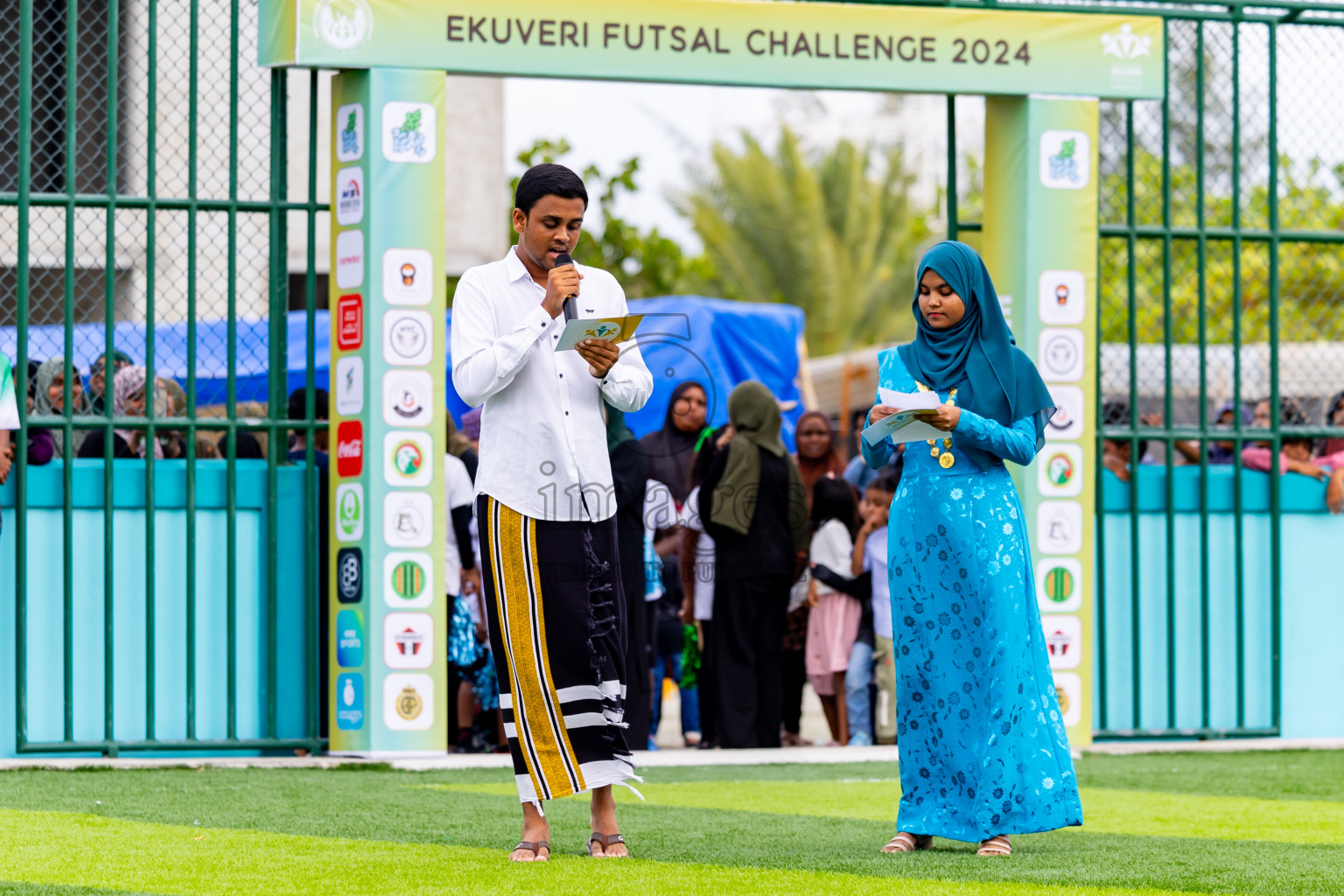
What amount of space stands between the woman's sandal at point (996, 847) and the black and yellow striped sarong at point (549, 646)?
1.04 m

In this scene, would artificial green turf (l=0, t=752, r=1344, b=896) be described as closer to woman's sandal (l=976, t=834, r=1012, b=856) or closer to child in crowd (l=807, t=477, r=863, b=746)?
woman's sandal (l=976, t=834, r=1012, b=856)

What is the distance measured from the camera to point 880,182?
27812 mm

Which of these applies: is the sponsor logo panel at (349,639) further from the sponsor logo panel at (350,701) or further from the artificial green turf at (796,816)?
the artificial green turf at (796,816)

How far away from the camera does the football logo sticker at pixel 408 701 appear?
8.46 meters

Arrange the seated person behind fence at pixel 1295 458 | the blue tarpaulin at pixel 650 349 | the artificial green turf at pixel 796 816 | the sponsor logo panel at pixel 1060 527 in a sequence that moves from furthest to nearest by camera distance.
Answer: the seated person behind fence at pixel 1295 458
the sponsor logo panel at pixel 1060 527
the blue tarpaulin at pixel 650 349
the artificial green turf at pixel 796 816

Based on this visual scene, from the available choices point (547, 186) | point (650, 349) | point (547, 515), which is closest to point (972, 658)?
point (547, 515)

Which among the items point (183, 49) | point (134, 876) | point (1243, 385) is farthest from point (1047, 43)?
point (134, 876)

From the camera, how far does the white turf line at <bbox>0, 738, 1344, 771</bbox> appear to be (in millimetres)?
8141

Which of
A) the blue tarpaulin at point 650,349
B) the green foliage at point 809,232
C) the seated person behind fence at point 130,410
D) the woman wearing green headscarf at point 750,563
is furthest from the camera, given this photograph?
the green foliage at point 809,232

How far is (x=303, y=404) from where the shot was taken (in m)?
8.99

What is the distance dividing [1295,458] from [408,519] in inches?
188

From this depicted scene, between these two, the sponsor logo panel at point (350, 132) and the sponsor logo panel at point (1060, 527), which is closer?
the sponsor logo panel at point (350, 132)

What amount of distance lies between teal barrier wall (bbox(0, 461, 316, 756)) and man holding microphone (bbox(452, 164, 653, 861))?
3851 millimetres

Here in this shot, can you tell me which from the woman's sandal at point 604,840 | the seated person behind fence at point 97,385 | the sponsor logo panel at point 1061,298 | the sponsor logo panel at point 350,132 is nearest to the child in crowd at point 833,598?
the sponsor logo panel at point 1061,298
